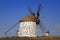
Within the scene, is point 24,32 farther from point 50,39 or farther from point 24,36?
point 50,39

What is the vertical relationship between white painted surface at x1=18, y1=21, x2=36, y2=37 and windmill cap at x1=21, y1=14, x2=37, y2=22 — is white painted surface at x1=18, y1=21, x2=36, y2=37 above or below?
below

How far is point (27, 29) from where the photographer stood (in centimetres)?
3462

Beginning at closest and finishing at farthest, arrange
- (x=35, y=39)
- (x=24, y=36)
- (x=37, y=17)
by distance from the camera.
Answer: (x=35, y=39), (x=24, y=36), (x=37, y=17)

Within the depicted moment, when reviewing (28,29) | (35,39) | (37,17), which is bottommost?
(35,39)

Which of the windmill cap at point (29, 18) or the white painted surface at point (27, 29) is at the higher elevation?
the windmill cap at point (29, 18)

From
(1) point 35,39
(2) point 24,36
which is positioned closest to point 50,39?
(1) point 35,39

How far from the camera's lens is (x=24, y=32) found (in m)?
34.6

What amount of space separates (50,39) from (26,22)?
5.32 meters

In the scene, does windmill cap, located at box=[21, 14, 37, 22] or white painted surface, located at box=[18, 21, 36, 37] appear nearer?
white painted surface, located at box=[18, 21, 36, 37]

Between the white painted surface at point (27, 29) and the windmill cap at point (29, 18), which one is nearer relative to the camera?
the white painted surface at point (27, 29)

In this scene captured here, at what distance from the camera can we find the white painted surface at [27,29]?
3450 centimetres

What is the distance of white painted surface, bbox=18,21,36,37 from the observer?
34.5 meters

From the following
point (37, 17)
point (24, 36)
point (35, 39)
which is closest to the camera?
point (35, 39)

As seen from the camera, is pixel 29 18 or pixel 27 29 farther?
pixel 29 18
